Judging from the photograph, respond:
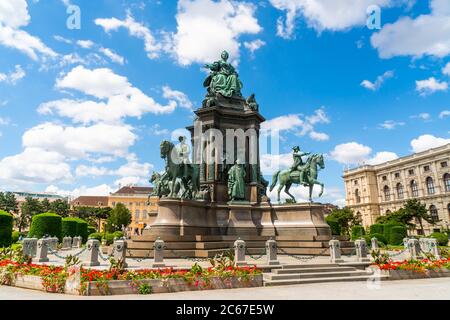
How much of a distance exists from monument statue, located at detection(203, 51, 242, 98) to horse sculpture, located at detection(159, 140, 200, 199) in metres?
7.00

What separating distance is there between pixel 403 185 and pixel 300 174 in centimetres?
8664

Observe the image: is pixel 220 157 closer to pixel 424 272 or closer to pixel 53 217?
pixel 424 272

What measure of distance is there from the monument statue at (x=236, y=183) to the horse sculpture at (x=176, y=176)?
2462 millimetres

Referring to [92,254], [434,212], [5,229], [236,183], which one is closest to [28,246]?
[92,254]

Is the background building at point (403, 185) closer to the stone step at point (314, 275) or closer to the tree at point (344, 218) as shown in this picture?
the tree at point (344, 218)

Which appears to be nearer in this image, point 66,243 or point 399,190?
point 66,243

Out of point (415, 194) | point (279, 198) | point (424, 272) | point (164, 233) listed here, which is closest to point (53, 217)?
point (164, 233)

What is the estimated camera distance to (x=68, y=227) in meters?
44.5

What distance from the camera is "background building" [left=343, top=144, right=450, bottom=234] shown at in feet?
269

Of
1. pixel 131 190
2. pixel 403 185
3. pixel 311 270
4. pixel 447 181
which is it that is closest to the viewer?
pixel 311 270

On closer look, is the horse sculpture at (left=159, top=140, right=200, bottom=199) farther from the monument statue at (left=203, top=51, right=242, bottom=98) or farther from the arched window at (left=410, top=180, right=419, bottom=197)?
the arched window at (left=410, top=180, right=419, bottom=197)

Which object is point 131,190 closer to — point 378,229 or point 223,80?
point 378,229

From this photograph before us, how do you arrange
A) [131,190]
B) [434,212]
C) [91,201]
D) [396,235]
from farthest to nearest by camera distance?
1. [91,201]
2. [131,190]
3. [434,212]
4. [396,235]

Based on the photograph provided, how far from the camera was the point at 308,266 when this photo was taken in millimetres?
14211
